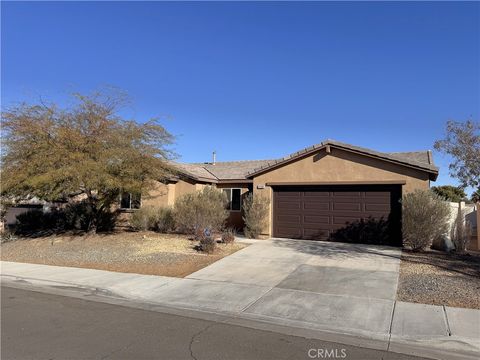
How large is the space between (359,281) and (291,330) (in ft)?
12.1

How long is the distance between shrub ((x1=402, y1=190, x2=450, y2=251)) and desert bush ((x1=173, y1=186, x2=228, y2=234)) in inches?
285

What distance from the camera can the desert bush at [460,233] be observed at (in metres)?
13.9

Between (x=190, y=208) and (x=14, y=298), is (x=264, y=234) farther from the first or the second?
(x=14, y=298)

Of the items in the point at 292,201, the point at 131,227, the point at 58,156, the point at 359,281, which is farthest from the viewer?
the point at 131,227

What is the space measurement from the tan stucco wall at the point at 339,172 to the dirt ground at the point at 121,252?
406 centimetres

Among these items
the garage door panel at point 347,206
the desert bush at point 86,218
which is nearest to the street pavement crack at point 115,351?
the garage door panel at point 347,206

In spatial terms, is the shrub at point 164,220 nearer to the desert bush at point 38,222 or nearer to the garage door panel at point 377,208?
the desert bush at point 38,222

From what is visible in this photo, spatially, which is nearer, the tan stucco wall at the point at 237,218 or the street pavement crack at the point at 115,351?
the street pavement crack at the point at 115,351

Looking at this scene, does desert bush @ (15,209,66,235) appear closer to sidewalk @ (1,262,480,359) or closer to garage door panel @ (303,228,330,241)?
sidewalk @ (1,262,480,359)

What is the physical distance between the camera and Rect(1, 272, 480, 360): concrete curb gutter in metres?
5.82

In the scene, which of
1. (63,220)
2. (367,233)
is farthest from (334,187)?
(63,220)

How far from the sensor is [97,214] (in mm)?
19047

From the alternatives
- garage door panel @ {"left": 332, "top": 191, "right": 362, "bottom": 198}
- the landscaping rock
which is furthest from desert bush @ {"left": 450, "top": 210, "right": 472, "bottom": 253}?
garage door panel @ {"left": 332, "top": 191, "right": 362, "bottom": 198}

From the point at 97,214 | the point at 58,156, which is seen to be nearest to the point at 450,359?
the point at 58,156
